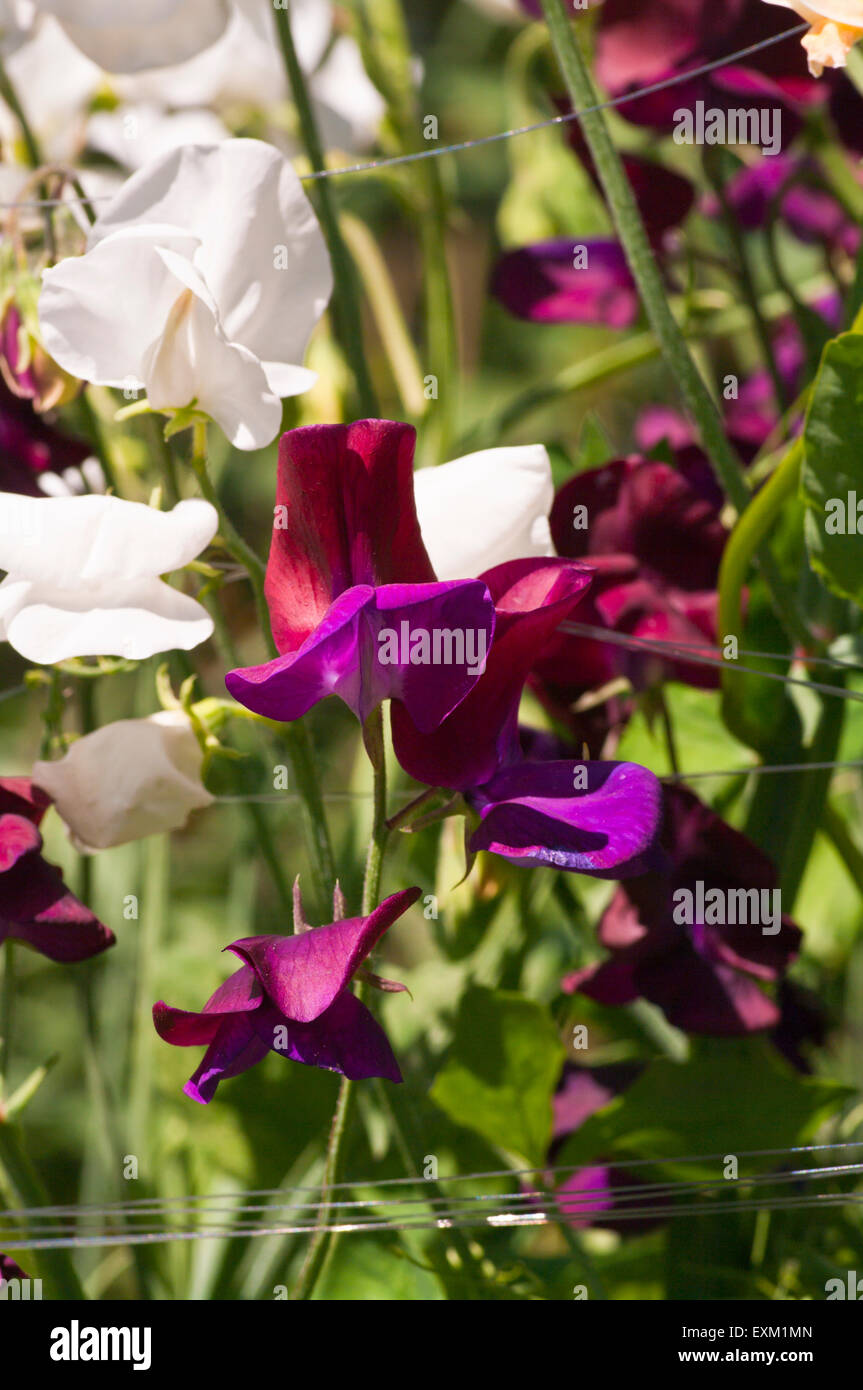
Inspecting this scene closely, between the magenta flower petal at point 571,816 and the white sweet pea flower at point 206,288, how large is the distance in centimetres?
10

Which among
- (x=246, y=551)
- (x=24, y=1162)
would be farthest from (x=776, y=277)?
(x=24, y=1162)

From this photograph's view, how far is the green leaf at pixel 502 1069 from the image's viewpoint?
353mm

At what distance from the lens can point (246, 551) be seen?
0.29m

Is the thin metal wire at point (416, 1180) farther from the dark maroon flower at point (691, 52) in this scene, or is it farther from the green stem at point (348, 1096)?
the dark maroon flower at point (691, 52)

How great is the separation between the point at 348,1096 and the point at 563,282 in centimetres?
30

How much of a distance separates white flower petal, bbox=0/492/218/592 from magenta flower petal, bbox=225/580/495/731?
4 centimetres

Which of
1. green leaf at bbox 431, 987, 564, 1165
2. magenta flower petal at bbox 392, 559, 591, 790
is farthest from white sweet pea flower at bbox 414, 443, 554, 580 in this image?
green leaf at bbox 431, 987, 564, 1165

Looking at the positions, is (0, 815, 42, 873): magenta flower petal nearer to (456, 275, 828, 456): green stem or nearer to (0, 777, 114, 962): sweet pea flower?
(0, 777, 114, 962): sweet pea flower

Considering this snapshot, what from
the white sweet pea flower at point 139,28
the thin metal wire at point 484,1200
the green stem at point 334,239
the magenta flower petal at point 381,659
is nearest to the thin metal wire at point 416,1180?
the thin metal wire at point 484,1200

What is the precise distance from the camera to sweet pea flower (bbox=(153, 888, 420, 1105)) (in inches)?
9.2

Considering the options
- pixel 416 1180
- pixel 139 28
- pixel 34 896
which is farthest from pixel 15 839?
pixel 139 28

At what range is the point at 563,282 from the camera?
0.46 m

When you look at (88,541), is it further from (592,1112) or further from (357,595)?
(592,1112)
